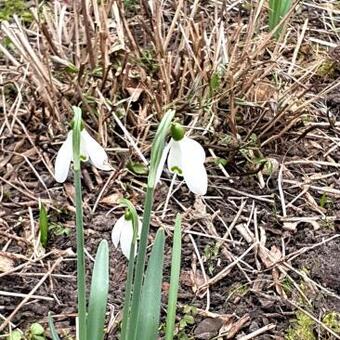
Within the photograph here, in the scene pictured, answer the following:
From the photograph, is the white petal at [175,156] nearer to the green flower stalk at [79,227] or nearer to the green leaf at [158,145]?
the green leaf at [158,145]

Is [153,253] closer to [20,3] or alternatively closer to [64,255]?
[64,255]

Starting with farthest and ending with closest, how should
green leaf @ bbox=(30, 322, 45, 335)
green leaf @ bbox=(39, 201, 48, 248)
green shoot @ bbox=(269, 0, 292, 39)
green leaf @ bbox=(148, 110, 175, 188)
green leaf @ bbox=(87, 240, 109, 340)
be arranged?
1. green shoot @ bbox=(269, 0, 292, 39)
2. green leaf @ bbox=(39, 201, 48, 248)
3. green leaf @ bbox=(30, 322, 45, 335)
4. green leaf @ bbox=(87, 240, 109, 340)
5. green leaf @ bbox=(148, 110, 175, 188)

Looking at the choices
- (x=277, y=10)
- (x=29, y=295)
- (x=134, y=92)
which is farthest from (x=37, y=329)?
(x=277, y=10)

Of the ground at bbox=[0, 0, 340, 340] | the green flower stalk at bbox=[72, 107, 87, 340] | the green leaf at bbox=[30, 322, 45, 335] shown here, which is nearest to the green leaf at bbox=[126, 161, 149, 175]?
the ground at bbox=[0, 0, 340, 340]

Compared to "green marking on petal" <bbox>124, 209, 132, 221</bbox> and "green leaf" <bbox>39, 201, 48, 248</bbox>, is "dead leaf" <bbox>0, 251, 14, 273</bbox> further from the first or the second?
"green marking on petal" <bbox>124, 209, 132, 221</bbox>

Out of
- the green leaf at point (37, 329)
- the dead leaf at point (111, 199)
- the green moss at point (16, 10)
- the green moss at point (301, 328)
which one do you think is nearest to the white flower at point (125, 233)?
the green leaf at point (37, 329)

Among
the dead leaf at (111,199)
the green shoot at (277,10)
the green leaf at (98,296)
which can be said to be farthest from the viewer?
the green shoot at (277,10)
